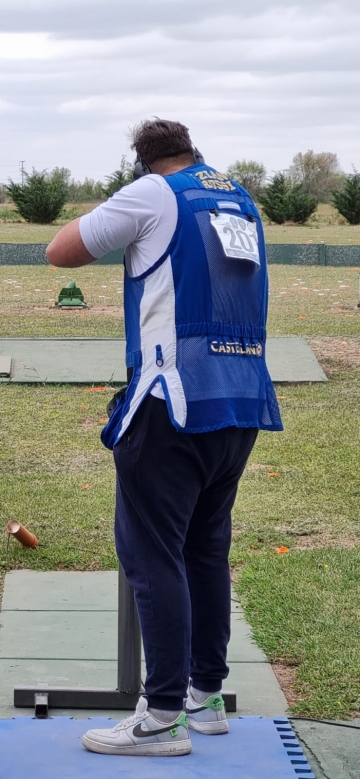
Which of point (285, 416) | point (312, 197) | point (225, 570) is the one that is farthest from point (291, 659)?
point (312, 197)

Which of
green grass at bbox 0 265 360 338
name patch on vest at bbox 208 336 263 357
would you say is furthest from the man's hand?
green grass at bbox 0 265 360 338

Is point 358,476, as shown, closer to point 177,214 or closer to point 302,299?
point 177,214

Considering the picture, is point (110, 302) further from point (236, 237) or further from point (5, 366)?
point (236, 237)

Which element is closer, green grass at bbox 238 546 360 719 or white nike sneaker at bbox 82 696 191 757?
white nike sneaker at bbox 82 696 191 757

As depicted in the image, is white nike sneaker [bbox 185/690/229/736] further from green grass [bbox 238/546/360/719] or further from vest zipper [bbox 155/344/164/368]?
vest zipper [bbox 155/344/164/368]

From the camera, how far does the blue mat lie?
263 centimetres

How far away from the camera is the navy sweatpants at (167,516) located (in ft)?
8.57

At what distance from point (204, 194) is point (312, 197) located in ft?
120

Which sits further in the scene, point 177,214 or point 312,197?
point 312,197

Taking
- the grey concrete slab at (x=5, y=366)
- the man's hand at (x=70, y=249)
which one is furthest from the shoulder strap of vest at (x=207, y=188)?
the grey concrete slab at (x=5, y=366)

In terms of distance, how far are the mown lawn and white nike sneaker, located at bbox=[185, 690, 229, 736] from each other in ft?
1.30

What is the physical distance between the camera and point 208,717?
292cm

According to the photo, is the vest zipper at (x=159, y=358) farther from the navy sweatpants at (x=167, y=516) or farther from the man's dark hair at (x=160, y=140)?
the man's dark hair at (x=160, y=140)

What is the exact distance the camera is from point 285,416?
8.02 m
